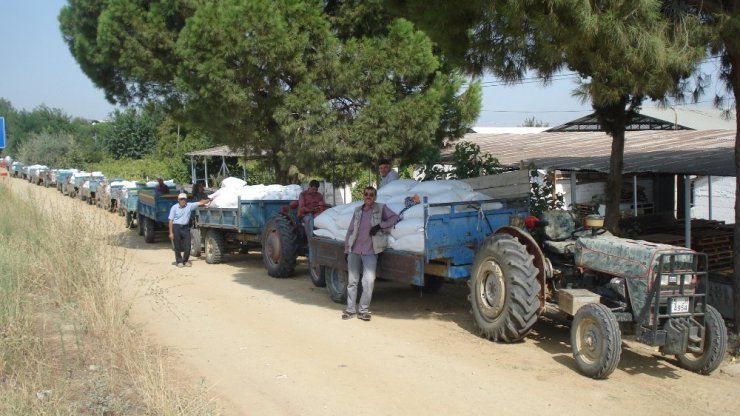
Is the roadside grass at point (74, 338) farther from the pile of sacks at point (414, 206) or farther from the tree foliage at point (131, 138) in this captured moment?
the tree foliage at point (131, 138)

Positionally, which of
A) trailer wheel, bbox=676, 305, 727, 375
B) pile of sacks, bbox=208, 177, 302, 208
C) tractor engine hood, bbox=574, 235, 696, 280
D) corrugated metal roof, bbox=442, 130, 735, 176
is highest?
corrugated metal roof, bbox=442, 130, 735, 176

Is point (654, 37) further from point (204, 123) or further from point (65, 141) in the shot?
point (65, 141)

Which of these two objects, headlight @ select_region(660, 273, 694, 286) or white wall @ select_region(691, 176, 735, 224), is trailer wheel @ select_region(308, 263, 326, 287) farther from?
white wall @ select_region(691, 176, 735, 224)

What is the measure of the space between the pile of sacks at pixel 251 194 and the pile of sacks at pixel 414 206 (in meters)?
4.50

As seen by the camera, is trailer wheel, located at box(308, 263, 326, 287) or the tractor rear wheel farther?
the tractor rear wheel

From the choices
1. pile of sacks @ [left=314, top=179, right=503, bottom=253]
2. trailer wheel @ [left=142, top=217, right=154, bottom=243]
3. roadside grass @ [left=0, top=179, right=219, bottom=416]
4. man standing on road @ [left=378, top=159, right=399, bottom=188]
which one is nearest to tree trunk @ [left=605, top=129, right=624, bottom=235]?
pile of sacks @ [left=314, top=179, right=503, bottom=253]

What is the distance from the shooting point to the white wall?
812 inches

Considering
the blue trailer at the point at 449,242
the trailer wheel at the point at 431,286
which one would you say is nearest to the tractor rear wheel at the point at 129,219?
the trailer wheel at the point at 431,286

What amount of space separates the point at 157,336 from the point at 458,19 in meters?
5.57

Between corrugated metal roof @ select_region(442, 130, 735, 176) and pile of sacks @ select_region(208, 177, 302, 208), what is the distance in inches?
137

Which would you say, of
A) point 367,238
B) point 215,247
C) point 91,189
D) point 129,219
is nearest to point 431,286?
point 367,238

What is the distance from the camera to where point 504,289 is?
7852 mm

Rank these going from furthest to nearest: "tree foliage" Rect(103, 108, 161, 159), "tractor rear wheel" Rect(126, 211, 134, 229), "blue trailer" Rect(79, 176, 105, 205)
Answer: "tree foliage" Rect(103, 108, 161, 159)
"blue trailer" Rect(79, 176, 105, 205)
"tractor rear wheel" Rect(126, 211, 134, 229)

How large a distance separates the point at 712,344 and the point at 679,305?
50 centimetres
